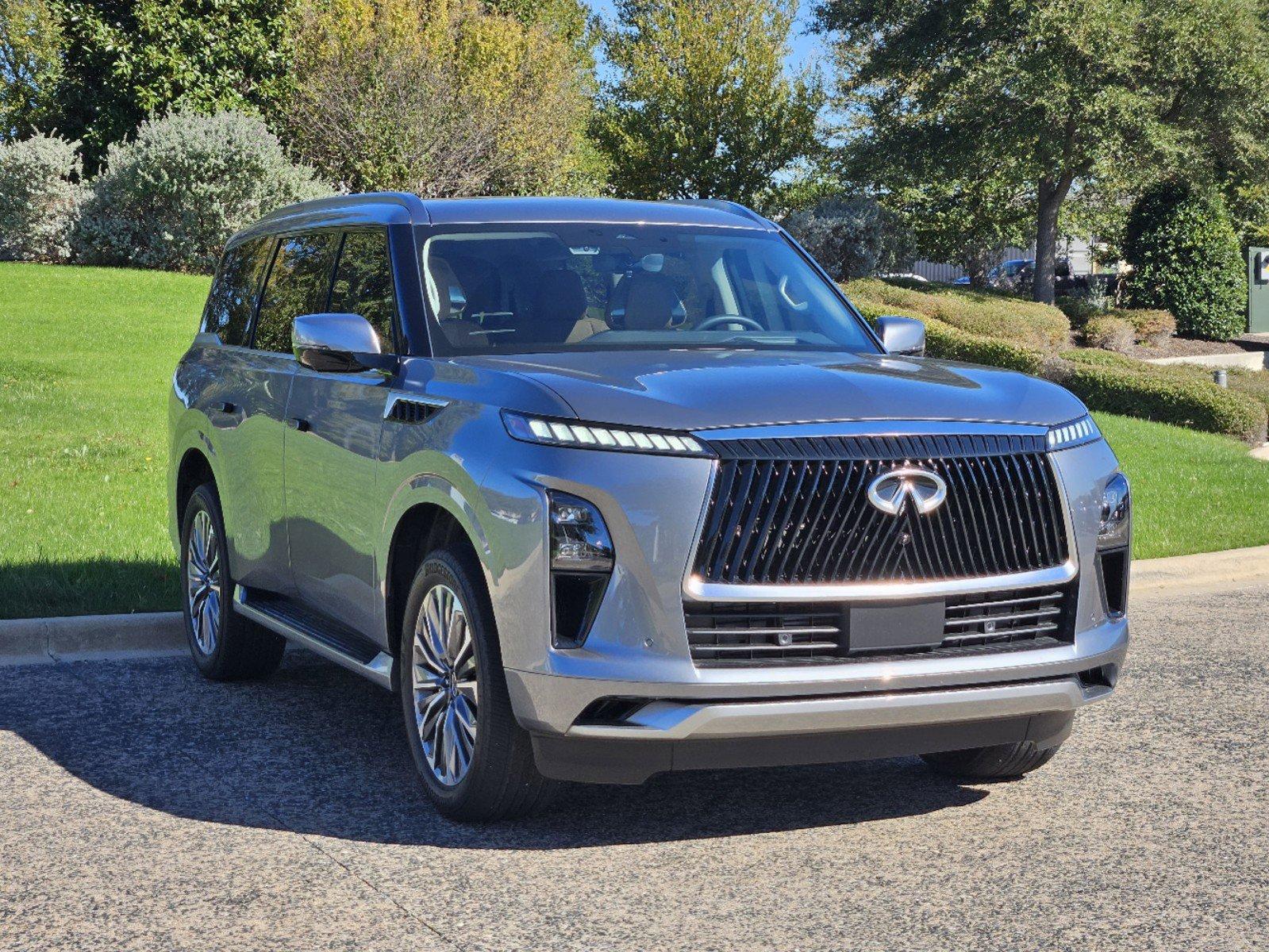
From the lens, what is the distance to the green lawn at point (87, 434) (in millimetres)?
9180

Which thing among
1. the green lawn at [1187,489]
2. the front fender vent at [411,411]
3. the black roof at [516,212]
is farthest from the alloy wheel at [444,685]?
the green lawn at [1187,489]

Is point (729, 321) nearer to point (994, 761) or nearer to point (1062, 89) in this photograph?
point (994, 761)

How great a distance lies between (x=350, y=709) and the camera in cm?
709

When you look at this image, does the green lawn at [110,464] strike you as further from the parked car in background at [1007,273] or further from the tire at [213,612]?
the parked car in background at [1007,273]

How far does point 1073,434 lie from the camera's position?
5180 millimetres

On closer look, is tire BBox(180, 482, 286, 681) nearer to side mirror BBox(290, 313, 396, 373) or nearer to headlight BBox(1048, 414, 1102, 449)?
side mirror BBox(290, 313, 396, 373)

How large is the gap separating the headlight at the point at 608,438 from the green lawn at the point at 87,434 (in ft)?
14.8

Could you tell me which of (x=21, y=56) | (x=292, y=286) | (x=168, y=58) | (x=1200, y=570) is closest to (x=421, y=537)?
(x=292, y=286)

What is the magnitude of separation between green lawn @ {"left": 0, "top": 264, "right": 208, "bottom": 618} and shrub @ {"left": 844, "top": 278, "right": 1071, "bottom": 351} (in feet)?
37.2

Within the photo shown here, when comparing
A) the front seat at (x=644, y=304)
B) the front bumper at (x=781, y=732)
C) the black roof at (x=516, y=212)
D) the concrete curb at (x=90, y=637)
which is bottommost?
the concrete curb at (x=90, y=637)

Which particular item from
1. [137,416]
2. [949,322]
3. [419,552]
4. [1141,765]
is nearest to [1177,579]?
[1141,765]

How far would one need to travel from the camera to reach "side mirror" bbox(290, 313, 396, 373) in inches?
224

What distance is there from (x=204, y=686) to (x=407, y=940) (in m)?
3.55

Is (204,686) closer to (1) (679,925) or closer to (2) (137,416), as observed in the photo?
(1) (679,925)
